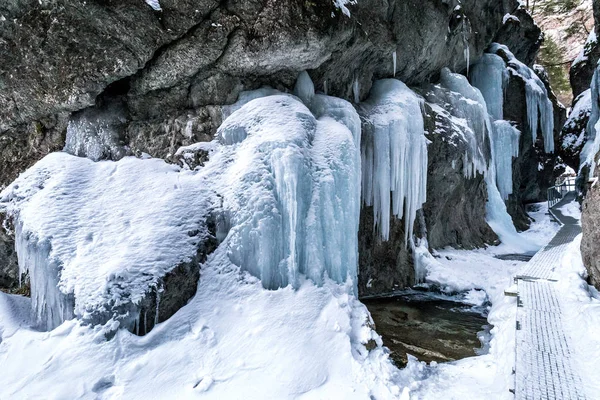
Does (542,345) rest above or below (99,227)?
below

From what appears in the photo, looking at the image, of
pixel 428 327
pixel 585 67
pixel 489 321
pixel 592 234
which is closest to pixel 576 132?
pixel 585 67

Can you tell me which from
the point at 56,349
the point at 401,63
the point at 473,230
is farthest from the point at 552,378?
the point at 473,230

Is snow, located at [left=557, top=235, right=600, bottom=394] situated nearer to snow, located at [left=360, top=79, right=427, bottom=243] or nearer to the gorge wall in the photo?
snow, located at [left=360, top=79, right=427, bottom=243]

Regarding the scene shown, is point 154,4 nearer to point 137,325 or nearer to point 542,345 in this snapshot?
point 137,325

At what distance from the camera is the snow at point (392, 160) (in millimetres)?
9898

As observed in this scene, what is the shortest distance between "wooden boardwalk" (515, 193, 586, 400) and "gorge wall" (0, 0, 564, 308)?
3780mm

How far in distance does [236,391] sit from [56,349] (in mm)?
2642

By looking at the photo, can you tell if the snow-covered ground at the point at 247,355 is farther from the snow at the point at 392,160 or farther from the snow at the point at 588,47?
the snow at the point at 588,47

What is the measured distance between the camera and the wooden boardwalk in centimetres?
392

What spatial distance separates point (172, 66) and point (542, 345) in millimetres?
8350

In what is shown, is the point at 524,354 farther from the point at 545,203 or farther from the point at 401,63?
the point at 545,203

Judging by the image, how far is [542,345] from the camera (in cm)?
489

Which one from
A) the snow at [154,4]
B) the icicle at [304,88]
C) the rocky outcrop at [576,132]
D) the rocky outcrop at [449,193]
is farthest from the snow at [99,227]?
the rocky outcrop at [576,132]

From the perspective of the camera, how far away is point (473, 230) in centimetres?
1462
